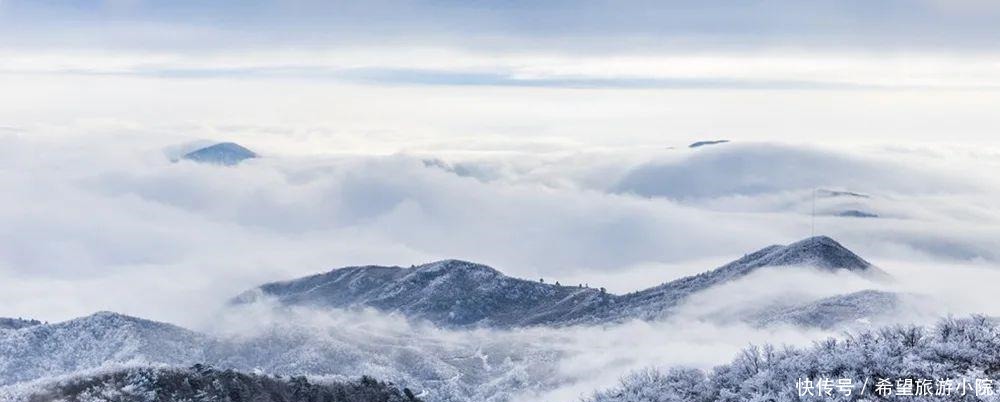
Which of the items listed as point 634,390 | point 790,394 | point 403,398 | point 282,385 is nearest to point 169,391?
point 282,385

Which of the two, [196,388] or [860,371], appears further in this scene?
[196,388]

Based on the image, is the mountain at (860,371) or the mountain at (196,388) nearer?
the mountain at (860,371)

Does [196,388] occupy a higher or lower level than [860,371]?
lower

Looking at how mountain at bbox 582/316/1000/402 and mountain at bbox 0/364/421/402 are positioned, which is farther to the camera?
mountain at bbox 0/364/421/402

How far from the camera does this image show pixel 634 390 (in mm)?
83375

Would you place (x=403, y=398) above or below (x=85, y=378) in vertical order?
below

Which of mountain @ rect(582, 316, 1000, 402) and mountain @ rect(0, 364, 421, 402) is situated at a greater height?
mountain @ rect(582, 316, 1000, 402)

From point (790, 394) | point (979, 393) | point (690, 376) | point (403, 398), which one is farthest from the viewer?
point (403, 398)

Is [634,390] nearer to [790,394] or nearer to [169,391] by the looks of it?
[790,394]

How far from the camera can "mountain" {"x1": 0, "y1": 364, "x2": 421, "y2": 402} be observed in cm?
10019

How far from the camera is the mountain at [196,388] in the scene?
10019cm

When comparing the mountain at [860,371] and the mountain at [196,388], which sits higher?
the mountain at [860,371]

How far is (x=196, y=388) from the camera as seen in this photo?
106 m

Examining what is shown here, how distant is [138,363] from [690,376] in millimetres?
58241
